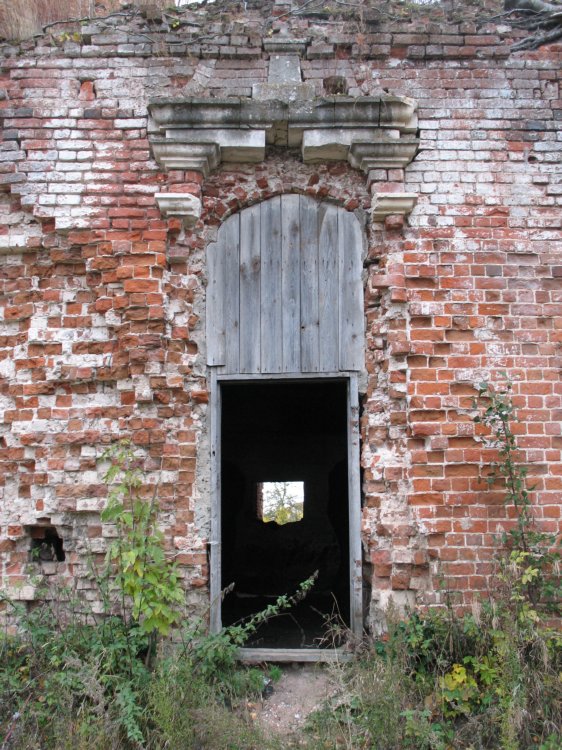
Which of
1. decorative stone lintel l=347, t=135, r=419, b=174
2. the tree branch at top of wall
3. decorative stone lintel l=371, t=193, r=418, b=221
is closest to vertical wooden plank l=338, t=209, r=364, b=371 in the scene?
decorative stone lintel l=371, t=193, r=418, b=221

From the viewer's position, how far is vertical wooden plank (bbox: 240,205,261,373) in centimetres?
489

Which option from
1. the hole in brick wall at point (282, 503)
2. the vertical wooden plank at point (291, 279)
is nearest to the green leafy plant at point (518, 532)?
the vertical wooden plank at point (291, 279)

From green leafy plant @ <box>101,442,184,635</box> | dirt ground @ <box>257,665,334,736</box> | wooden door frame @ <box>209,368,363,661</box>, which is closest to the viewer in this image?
green leafy plant @ <box>101,442,184,635</box>

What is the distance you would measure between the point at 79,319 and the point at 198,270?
92cm

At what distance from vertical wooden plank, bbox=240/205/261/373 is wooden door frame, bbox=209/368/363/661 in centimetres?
15

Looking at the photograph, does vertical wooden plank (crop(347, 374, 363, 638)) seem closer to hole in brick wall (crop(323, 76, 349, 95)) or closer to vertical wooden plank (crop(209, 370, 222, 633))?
vertical wooden plank (crop(209, 370, 222, 633))

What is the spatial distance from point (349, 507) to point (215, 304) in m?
1.74

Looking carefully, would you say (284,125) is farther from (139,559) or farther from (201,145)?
(139,559)

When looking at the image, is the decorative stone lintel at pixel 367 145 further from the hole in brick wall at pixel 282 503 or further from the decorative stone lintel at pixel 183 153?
the hole in brick wall at pixel 282 503

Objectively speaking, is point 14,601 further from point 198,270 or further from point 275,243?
point 275,243

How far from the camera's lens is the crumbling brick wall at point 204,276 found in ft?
15.1

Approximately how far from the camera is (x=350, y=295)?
4949 mm

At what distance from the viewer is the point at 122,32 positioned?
5117 mm

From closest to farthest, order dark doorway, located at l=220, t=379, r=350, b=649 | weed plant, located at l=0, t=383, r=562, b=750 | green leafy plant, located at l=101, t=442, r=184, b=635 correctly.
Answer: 1. weed plant, located at l=0, t=383, r=562, b=750
2. green leafy plant, located at l=101, t=442, r=184, b=635
3. dark doorway, located at l=220, t=379, r=350, b=649
